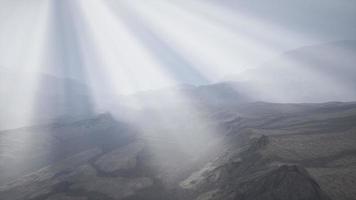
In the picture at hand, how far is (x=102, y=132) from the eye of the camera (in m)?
86.7

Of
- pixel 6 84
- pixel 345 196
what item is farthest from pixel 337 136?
pixel 6 84

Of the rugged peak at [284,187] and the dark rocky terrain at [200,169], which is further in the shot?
the dark rocky terrain at [200,169]

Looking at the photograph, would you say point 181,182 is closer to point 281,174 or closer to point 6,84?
point 281,174

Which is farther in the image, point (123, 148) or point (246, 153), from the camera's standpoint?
point (123, 148)

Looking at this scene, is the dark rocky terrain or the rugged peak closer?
the rugged peak

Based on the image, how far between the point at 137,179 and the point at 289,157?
910 inches

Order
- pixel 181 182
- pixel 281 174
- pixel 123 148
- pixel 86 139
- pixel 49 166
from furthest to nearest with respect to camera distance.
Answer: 1. pixel 86 139
2. pixel 123 148
3. pixel 49 166
4. pixel 181 182
5. pixel 281 174

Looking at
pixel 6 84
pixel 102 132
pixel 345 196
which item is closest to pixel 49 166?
pixel 102 132

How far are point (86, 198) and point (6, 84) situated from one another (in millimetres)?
180722

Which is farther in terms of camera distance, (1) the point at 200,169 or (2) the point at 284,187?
(1) the point at 200,169

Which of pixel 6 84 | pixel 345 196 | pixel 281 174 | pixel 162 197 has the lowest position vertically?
pixel 162 197

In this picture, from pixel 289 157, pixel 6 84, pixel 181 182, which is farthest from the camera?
pixel 6 84

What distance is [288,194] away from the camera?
69.1ft

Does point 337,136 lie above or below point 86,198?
above
